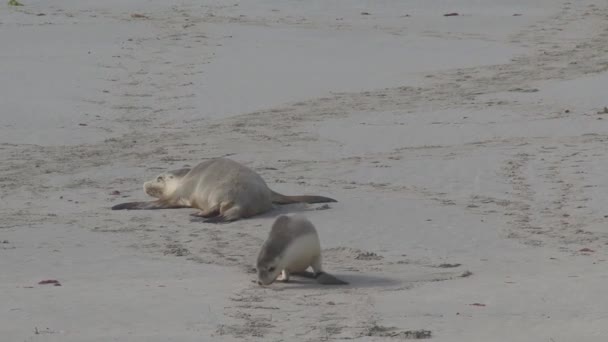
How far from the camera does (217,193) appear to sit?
9.51 metres

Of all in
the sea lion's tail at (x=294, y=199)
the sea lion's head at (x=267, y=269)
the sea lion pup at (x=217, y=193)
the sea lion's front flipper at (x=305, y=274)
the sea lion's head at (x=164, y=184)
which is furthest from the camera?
the sea lion's head at (x=164, y=184)

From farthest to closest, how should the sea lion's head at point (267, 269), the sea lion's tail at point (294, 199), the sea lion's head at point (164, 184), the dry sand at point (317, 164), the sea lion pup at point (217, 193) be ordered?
the sea lion's head at point (164, 184) → the sea lion's tail at point (294, 199) → the sea lion pup at point (217, 193) → the sea lion's head at point (267, 269) → the dry sand at point (317, 164)

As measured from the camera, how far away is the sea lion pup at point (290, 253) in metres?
6.97

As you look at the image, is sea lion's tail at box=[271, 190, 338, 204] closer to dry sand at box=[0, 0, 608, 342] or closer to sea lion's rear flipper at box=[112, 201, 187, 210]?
dry sand at box=[0, 0, 608, 342]

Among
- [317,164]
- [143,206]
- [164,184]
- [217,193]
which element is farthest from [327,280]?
[317,164]

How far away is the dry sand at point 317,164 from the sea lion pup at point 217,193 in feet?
0.55

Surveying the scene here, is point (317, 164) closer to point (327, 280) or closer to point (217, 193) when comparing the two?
point (217, 193)

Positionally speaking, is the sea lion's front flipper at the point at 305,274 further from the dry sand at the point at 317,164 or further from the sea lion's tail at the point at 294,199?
the sea lion's tail at the point at 294,199

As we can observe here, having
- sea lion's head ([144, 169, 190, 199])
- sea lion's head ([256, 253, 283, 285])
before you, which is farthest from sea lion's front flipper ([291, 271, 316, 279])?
sea lion's head ([144, 169, 190, 199])

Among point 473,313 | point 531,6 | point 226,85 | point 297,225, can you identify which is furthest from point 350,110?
point 531,6

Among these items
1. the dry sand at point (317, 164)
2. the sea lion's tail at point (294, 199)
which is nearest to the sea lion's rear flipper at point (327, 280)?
the dry sand at point (317, 164)

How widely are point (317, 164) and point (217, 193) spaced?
218 centimetres

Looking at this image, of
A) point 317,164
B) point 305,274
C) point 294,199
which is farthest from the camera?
point 317,164

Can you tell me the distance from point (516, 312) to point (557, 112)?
7910mm
